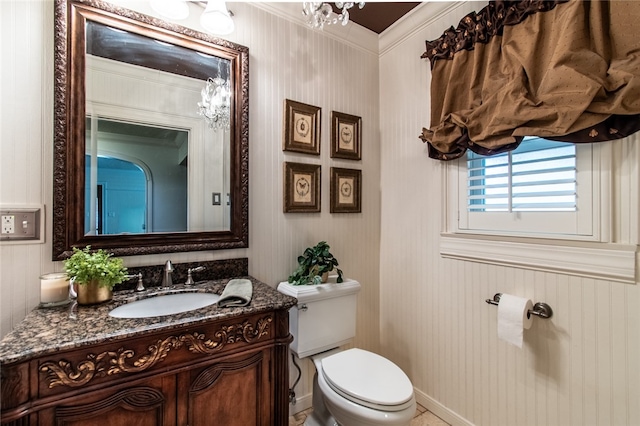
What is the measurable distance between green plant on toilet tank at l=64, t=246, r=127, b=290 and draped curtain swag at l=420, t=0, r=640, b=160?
1.69m

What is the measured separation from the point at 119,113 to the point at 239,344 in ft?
3.83

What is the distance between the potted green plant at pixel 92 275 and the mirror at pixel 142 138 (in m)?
0.16

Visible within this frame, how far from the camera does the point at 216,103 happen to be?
156 cm

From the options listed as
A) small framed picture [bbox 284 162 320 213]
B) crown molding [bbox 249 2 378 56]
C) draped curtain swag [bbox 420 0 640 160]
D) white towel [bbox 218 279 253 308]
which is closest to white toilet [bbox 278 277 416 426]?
white towel [bbox 218 279 253 308]

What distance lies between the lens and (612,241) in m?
1.15

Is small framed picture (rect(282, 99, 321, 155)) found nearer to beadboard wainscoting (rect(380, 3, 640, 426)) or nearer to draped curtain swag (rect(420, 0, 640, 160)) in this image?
beadboard wainscoting (rect(380, 3, 640, 426))

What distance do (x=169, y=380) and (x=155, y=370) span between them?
0.06 m

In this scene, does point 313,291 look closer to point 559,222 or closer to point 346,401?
point 346,401

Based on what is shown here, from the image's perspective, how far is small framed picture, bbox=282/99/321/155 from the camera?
5.77ft

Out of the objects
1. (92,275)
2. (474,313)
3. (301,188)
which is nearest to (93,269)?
(92,275)

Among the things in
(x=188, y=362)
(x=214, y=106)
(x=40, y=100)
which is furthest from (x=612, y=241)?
(x=40, y=100)

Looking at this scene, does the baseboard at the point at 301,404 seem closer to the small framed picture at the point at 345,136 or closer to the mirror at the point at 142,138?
the mirror at the point at 142,138

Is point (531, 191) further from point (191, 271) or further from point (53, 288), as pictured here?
point (53, 288)

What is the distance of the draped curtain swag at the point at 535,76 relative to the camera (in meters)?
1.07
